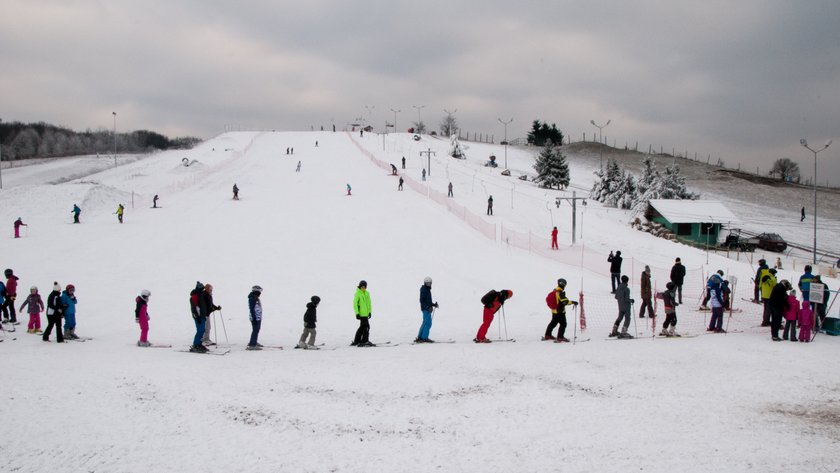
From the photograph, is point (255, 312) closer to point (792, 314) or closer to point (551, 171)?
point (792, 314)

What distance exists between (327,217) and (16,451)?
96.3 ft

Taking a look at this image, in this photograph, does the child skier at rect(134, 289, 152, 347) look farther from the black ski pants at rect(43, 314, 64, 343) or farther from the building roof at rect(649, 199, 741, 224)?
the building roof at rect(649, 199, 741, 224)

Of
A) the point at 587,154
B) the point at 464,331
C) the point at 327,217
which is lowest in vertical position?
the point at 464,331

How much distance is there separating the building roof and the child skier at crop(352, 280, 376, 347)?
40406 millimetres

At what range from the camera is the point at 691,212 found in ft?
157

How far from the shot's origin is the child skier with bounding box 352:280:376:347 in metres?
12.8

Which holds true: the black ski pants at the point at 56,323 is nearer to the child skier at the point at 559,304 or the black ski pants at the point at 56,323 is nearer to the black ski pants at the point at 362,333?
the black ski pants at the point at 362,333

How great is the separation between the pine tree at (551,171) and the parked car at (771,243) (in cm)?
2571

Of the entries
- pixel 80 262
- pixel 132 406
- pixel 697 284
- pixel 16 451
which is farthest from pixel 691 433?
pixel 80 262

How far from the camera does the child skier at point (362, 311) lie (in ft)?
42.0

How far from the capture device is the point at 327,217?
35688 mm

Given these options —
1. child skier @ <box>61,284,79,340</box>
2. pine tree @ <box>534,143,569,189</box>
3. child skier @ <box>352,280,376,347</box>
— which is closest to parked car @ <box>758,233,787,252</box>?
pine tree @ <box>534,143,569,189</box>

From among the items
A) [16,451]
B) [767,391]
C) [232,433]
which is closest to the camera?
[16,451]

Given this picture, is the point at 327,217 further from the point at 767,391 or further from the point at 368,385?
the point at 767,391
